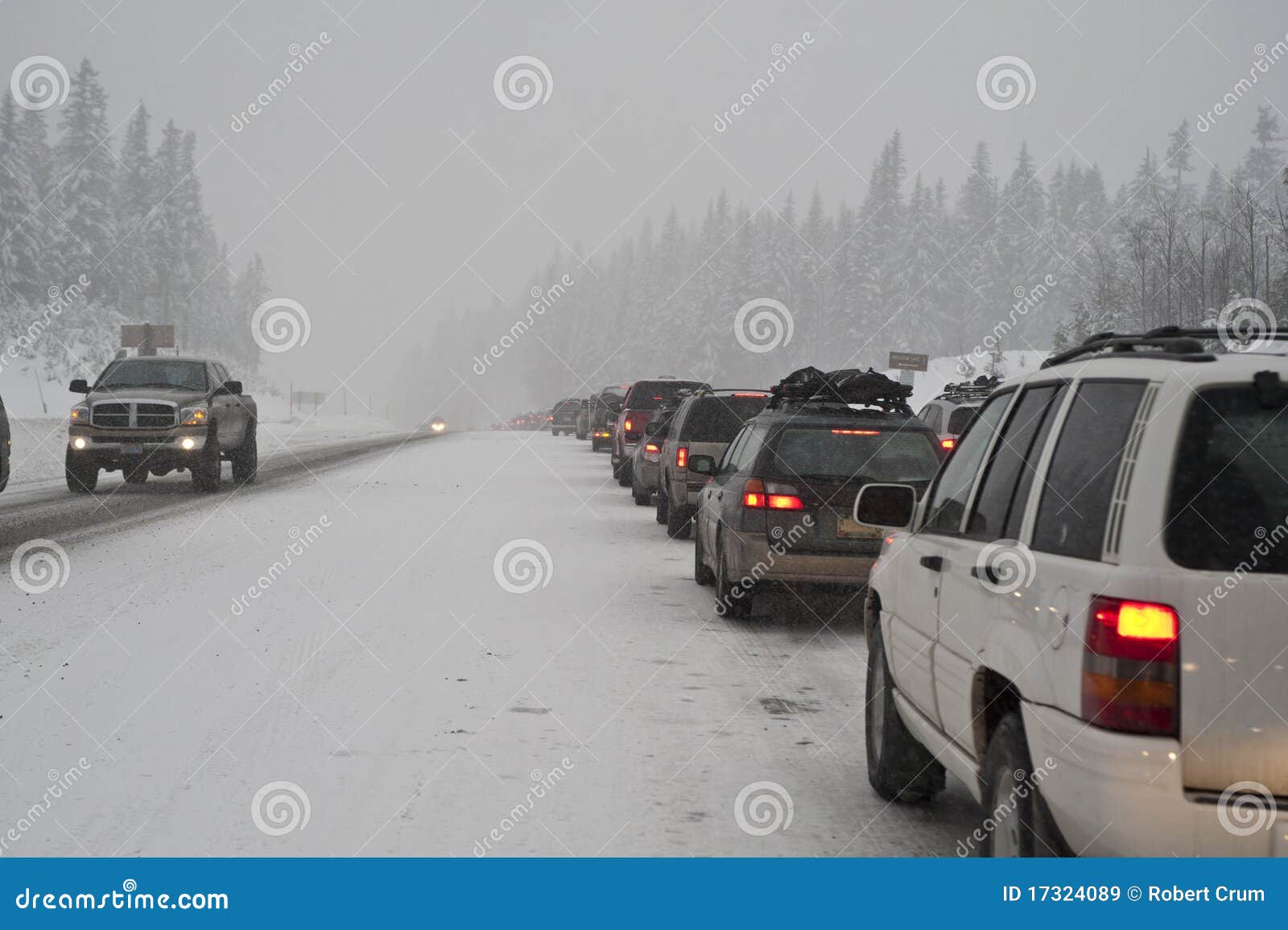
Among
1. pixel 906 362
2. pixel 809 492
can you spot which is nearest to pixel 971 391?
pixel 809 492

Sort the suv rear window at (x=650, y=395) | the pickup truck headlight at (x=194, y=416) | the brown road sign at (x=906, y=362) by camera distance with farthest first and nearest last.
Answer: the brown road sign at (x=906, y=362) < the suv rear window at (x=650, y=395) < the pickup truck headlight at (x=194, y=416)

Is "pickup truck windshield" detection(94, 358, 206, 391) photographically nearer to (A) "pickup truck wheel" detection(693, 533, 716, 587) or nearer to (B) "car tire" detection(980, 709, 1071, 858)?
(A) "pickup truck wheel" detection(693, 533, 716, 587)

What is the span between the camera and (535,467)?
3459 cm

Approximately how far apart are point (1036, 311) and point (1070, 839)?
118681mm

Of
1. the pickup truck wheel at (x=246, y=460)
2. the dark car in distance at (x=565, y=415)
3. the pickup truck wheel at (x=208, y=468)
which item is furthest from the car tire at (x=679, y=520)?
the dark car in distance at (x=565, y=415)

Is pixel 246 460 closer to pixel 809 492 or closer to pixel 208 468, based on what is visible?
pixel 208 468

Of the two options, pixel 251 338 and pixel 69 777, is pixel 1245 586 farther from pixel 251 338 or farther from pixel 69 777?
pixel 251 338

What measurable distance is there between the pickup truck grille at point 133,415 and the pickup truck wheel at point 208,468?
0.69 m

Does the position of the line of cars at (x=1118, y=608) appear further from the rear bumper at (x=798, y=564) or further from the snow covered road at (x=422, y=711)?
the rear bumper at (x=798, y=564)

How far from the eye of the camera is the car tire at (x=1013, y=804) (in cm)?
365

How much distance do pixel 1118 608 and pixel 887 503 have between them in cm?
237

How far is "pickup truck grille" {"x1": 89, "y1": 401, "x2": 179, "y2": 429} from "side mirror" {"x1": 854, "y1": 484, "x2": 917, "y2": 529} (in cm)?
1779

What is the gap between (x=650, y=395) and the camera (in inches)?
1093

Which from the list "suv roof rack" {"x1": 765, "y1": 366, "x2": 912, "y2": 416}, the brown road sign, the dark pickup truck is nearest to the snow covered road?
"suv roof rack" {"x1": 765, "y1": 366, "x2": 912, "y2": 416}
